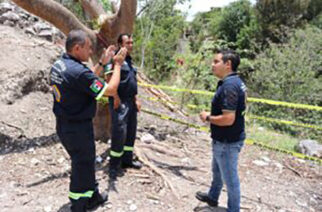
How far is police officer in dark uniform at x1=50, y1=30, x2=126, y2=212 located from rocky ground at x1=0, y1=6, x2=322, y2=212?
50cm

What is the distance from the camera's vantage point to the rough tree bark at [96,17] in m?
3.68

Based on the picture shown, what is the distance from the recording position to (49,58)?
6.61 m

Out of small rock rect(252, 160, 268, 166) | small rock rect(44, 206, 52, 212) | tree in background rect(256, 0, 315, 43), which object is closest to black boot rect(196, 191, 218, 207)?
small rock rect(44, 206, 52, 212)

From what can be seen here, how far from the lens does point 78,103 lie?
2404mm

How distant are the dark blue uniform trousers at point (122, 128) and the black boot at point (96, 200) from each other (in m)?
0.61

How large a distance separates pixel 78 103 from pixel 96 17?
2189 millimetres

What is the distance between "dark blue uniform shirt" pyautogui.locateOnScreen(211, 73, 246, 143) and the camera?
7.86 feet

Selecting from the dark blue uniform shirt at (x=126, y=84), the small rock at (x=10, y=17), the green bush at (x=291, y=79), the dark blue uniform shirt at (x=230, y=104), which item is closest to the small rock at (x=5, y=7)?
the small rock at (x=10, y=17)

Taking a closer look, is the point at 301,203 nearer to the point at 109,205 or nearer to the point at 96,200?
the point at 109,205

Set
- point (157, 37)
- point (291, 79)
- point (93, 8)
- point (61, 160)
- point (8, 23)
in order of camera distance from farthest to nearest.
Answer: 1. point (157, 37)
2. point (291, 79)
3. point (8, 23)
4. point (93, 8)
5. point (61, 160)

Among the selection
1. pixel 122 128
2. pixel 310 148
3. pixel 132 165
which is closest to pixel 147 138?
pixel 132 165

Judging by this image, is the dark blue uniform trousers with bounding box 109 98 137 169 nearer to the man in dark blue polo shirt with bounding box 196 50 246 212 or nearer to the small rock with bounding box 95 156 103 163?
the small rock with bounding box 95 156 103 163

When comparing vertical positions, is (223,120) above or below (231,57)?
below

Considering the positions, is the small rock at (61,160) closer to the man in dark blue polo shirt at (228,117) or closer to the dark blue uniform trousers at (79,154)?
the dark blue uniform trousers at (79,154)
